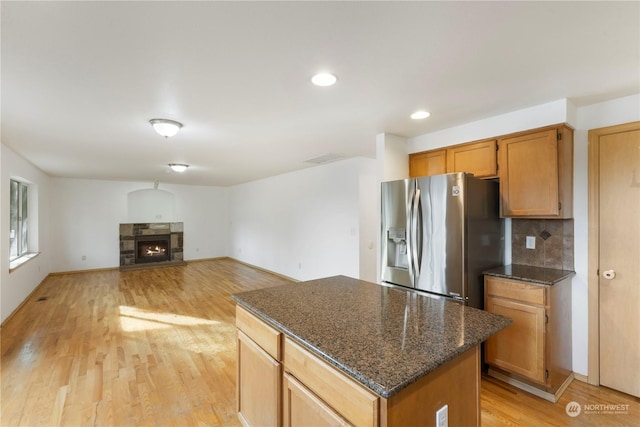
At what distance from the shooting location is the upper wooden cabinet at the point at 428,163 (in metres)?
3.19

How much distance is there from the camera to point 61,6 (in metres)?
1.28

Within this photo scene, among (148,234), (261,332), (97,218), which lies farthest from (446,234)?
(97,218)

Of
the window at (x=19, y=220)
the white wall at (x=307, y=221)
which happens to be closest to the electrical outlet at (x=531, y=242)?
the white wall at (x=307, y=221)

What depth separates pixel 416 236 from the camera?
2.77 metres

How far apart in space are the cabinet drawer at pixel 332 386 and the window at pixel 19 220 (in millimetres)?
5224

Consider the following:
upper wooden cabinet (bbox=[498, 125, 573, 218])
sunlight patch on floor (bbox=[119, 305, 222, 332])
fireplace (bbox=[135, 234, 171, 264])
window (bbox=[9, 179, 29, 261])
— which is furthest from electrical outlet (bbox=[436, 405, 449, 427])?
fireplace (bbox=[135, 234, 171, 264])

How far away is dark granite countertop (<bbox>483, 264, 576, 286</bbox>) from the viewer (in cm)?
230

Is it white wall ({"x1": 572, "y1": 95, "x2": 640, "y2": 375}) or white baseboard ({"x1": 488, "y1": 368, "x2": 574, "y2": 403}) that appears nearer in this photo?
white baseboard ({"x1": 488, "y1": 368, "x2": 574, "y2": 403})

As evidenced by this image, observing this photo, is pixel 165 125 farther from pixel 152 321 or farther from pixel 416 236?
pixel 152 321

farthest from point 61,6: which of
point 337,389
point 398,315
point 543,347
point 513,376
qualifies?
point 513,376

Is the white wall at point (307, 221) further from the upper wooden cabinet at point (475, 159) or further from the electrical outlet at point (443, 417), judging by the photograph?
the electrical outlet at point (443, 417)

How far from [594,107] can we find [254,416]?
3.41 metres

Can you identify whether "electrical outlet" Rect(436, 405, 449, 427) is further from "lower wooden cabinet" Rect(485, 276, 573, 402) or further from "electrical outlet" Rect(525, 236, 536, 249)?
"electrical outlet" Rect(525, 236, 536, 249)

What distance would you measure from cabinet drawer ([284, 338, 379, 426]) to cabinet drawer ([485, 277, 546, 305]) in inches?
Answer: 76.1
